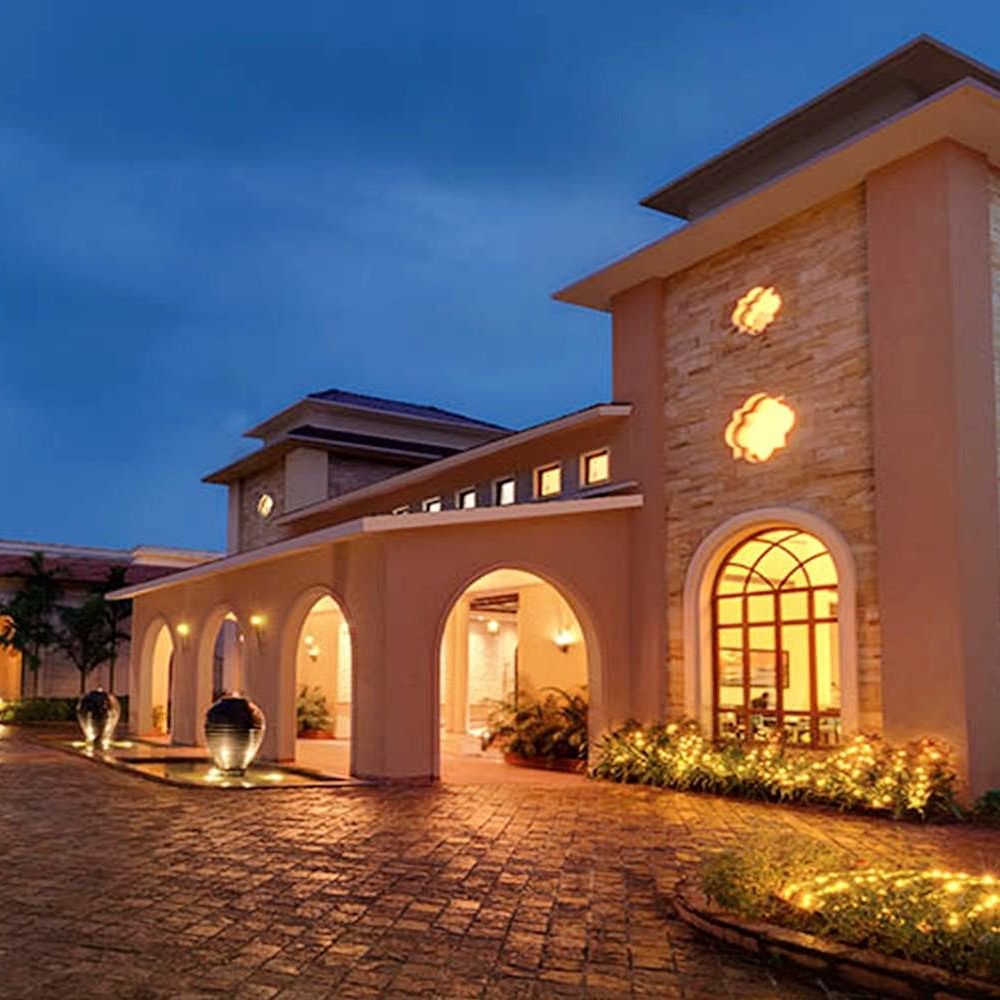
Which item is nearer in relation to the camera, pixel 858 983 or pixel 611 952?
pixel 858 983

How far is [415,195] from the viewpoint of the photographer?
481 ft

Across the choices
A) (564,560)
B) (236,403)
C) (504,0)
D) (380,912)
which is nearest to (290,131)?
(504,0)

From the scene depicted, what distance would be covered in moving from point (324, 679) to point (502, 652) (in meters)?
3.78

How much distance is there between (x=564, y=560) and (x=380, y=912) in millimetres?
8591

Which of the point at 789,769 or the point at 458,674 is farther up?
the point at 458,674

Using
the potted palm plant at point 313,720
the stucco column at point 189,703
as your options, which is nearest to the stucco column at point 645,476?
the stucco column at point 189,703

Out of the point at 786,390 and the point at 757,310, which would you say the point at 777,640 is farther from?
the point at 757,310

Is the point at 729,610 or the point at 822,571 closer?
the point at 822,571

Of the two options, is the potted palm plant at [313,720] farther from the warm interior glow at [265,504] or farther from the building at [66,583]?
the building at [66,583]

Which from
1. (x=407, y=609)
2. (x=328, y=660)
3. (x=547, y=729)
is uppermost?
(x=407, y=609)

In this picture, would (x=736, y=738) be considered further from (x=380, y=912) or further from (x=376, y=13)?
(x=376, y=13)

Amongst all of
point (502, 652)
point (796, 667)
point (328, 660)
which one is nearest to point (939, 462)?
point (796, 667)

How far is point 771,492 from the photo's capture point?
14109 millimetres

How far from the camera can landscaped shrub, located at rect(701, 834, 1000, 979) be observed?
5801mm
